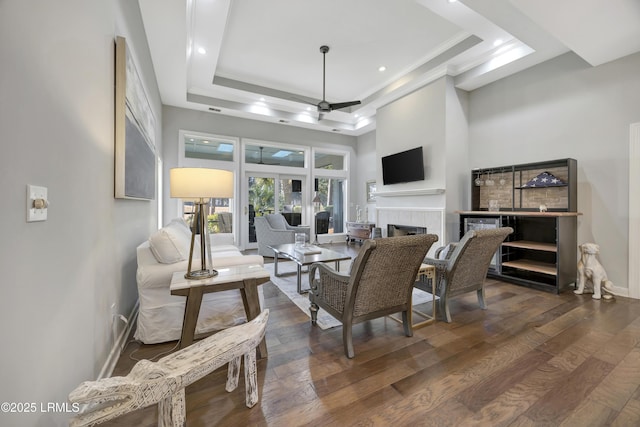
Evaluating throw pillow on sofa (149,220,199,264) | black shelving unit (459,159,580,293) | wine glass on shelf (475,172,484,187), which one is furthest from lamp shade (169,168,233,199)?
wine glass on shelf (475,172,484,187)

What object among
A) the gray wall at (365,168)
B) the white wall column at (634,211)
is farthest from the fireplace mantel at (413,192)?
the white wall column at (634,211)

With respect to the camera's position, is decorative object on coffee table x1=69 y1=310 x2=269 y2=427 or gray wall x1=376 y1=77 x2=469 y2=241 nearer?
decorative object on coffee table x1=69 y1=310 x2=269 y2=427

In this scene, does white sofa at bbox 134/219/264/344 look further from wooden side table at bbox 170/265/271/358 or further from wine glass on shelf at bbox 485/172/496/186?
wine glass on shelf at bbox 485/172/496/186

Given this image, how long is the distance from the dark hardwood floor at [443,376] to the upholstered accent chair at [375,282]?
0.27 metres

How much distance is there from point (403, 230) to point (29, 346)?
5.53 metres

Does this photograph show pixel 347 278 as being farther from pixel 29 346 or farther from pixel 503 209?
pixel 503 209

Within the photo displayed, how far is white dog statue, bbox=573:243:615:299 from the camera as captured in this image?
3.24 meters

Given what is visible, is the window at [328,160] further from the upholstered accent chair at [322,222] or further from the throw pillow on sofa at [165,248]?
the throw pillow on sofa at [165,248]

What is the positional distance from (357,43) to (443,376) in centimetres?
448

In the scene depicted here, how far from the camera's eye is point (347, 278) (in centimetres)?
203

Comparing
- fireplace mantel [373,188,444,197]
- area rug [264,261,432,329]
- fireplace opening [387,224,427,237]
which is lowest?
area rug [264,261,432,329]

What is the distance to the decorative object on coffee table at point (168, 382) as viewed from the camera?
3.13 ft

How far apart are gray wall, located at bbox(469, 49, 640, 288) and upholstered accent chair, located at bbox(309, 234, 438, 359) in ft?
10.4

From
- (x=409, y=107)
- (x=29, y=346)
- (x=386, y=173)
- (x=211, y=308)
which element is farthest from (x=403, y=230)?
(x=29, y=346)
